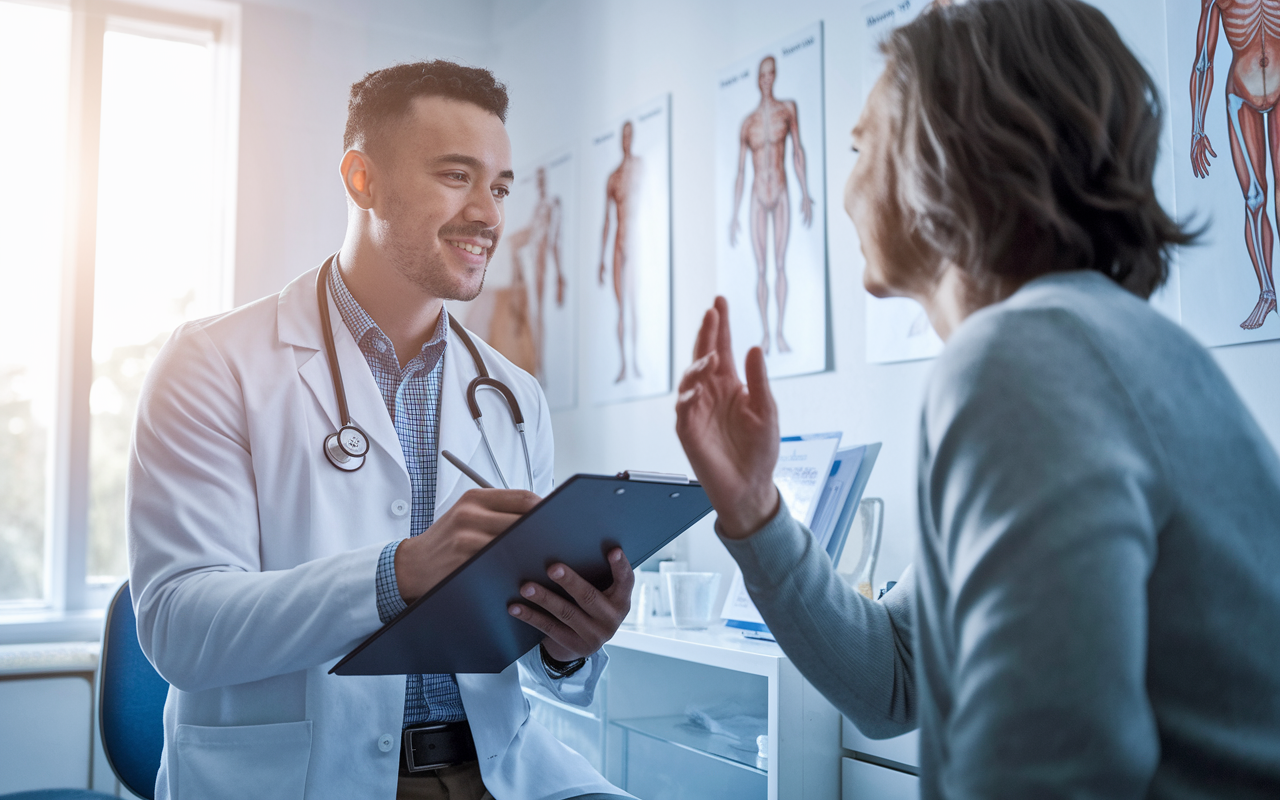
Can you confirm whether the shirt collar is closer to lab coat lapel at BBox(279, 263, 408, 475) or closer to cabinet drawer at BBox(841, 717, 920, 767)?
lab coat lapel at BBox(279, 263, 408, 475)

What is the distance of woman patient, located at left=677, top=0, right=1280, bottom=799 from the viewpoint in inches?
21.9

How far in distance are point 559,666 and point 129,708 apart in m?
0.98

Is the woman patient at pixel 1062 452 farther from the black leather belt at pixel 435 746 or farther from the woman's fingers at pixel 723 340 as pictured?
the black leather belt at pixel 435 746

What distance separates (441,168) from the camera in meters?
1.67

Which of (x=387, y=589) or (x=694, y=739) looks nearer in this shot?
(x=387, y=589)

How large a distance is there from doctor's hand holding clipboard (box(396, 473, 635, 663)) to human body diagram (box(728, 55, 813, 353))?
114cm

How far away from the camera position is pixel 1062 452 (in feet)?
1.89

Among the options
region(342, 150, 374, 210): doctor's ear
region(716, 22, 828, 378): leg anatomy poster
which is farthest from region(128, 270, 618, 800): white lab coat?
region(716, 22, 828, 378): leg anatomy poster

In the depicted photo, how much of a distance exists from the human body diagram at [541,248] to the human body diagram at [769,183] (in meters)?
1.00

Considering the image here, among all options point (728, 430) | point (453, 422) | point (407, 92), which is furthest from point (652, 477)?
point (407, 92)

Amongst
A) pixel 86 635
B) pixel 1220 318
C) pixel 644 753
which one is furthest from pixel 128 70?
pixel 1220 318

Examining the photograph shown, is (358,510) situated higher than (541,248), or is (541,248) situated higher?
(541,248)

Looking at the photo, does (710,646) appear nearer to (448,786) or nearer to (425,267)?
(448,786)

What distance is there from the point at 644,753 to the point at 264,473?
3.64 ft
